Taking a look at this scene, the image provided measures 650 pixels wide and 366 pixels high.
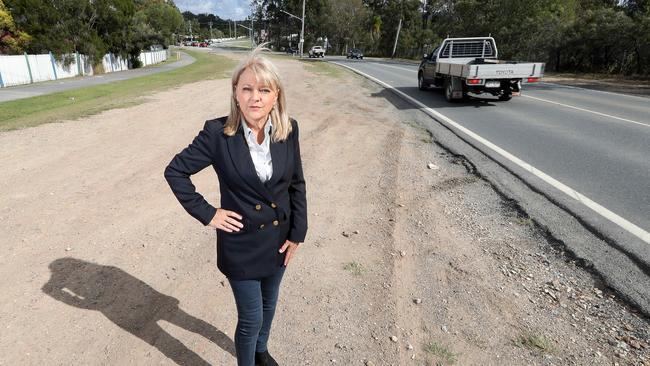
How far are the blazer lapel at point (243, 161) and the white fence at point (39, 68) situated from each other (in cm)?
2248

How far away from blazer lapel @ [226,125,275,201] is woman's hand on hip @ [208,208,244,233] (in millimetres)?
182

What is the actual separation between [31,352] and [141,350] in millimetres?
671

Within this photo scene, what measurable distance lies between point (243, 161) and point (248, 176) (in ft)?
0.25

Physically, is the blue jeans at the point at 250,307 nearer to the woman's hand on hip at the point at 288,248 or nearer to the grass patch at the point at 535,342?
the woman's hand on hip at the point at 288,248

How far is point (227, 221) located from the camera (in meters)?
2.00

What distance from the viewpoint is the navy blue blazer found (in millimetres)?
1938

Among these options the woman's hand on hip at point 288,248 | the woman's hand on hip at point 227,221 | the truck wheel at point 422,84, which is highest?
the woman's hand on hip at point 227,221

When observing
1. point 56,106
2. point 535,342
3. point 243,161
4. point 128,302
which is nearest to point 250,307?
point 243,161

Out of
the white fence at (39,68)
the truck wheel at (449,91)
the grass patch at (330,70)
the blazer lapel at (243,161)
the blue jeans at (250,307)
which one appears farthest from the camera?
the grass patch at (330,70)

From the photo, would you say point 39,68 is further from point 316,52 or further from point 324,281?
point 316,52

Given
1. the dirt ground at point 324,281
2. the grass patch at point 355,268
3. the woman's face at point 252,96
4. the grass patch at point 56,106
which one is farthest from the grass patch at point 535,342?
the grass patch at point 56,106

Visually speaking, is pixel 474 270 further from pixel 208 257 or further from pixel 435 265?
pixel 208 257

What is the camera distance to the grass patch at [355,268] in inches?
136

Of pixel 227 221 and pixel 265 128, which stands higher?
pixel 265 128
